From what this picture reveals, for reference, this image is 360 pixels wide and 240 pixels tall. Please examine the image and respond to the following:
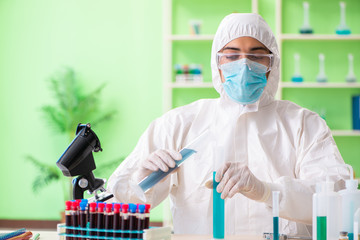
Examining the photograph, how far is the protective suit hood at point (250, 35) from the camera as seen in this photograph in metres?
2.24

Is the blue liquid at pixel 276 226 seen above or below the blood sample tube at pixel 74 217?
below

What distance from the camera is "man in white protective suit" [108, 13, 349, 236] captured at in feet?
6.98

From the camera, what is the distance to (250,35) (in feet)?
7.34

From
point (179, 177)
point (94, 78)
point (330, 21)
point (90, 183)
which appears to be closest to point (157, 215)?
point (94, 78)

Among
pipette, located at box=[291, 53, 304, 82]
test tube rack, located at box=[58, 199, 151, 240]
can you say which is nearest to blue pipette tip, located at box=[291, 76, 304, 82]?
pipette, located at box=[291, 53, 304, 82]

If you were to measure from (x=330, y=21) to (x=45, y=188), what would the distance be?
3.13 meters

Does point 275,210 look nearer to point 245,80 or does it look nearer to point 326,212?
point 326,212

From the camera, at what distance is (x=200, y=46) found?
16.1 ft

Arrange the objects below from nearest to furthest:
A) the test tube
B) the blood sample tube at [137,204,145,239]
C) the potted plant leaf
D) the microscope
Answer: the blood sample tube at [137,204,145,239], the test tube, the microscope, the potted plant leaf

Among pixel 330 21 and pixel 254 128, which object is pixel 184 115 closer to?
Answer: pixel 254 128

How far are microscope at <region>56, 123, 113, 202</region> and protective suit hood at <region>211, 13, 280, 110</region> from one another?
2.68 feet

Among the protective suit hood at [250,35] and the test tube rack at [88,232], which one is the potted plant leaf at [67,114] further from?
the test tube rack at [88,232]

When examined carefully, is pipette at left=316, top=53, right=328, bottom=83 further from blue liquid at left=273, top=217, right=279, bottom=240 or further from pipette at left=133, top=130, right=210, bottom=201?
blue liquid at left=273, top=217, right=279, bottom=240

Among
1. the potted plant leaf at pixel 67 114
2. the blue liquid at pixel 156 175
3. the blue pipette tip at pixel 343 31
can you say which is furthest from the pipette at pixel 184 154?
the potted plant leaf at pixel 67 114
